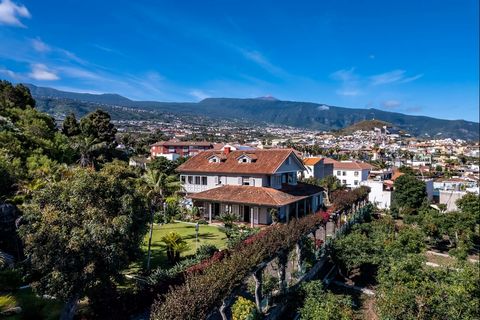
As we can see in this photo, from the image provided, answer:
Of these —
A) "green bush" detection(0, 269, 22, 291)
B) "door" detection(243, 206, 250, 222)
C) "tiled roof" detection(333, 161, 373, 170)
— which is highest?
"tiled roof" detection(333, 161, 373, 170)

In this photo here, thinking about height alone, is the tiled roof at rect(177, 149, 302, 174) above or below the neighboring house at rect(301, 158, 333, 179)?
above

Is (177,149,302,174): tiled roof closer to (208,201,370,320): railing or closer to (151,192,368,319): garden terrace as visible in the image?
(208,201,370,320): railing

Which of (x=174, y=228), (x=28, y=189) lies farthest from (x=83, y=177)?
(x=174, y=228)

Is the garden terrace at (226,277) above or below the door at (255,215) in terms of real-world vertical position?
above

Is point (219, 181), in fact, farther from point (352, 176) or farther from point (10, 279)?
point (352, 176)

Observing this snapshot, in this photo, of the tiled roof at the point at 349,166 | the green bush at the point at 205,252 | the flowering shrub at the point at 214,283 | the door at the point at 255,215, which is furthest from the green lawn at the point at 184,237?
the tiled roof at the point at 349,166

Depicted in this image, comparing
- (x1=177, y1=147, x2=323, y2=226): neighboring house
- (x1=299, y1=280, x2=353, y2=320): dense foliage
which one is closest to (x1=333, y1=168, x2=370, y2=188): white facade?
(x1=177, y1=147, x2=323, y2=226): neighboring house

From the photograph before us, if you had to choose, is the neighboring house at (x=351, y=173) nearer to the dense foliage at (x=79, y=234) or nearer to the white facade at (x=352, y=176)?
the white facade at (x=352, y=176)
